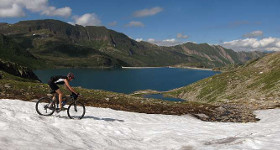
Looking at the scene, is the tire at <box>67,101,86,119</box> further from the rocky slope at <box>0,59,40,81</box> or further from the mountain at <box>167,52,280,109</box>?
the mountain at <box>167,52,280,109</box>

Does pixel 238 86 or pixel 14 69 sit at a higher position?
pixel 14 69

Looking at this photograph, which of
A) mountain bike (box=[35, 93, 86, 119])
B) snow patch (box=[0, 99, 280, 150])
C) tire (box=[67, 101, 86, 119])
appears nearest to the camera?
snow patch (box=[0, 99, 280, 150])

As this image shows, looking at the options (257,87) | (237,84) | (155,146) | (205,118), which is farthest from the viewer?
(237,84)

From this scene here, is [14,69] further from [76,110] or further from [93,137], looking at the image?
[93,137]

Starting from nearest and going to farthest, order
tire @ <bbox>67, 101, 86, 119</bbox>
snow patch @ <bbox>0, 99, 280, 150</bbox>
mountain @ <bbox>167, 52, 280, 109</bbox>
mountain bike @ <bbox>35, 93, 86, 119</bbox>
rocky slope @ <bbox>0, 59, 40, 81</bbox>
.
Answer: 1. snow patch @ <bbox>0, 99, 280, 150</bbox>
2. mountain bike @ <bbox>35, 93, 86, 119</bbox>
3. tire @ <bbox>67, 101, 86, 119</bbox>
4. rocky slope @ <bbox>0, 59, 40, 81</bbox>
5. mountain @ <bbox>167, 52, 280, 109</bbox>

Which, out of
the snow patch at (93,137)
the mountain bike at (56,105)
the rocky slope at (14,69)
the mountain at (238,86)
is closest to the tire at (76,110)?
the mountain bike at (56,105)

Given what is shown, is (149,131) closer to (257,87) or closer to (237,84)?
(257,87)

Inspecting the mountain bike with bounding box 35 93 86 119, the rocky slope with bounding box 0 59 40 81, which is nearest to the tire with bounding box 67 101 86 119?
the mountain bike with bounding box 35 93 86 119

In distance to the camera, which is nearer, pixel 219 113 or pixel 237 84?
pixel 219 113

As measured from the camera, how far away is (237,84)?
114250 millimetres

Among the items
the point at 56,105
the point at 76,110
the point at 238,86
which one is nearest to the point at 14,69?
the point at 56,105

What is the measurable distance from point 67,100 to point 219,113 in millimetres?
25743

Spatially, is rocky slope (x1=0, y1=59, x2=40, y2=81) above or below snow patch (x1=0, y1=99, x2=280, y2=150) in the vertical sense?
above

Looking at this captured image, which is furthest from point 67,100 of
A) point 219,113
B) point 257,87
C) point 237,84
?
point 237,84
